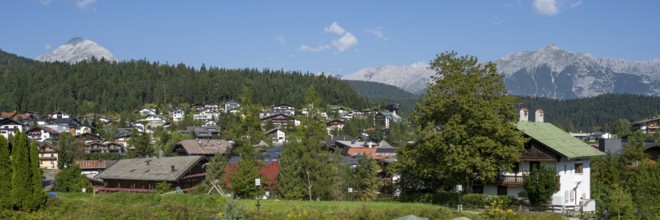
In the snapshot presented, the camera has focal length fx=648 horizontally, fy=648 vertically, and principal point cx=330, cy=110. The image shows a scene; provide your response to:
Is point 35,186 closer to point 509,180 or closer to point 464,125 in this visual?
A: point 464,125

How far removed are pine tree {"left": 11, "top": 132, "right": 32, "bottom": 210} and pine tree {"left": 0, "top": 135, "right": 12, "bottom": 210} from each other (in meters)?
0.25

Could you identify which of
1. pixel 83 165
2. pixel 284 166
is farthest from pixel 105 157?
pixel 284 166

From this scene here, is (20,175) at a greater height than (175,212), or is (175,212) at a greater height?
(20,175)

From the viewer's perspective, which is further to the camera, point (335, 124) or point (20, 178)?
point (335, 124)

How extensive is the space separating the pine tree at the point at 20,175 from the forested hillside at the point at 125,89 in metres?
138

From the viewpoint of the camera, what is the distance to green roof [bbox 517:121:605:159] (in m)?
39.6

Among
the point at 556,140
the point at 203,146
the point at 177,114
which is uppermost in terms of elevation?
the point at 177,114

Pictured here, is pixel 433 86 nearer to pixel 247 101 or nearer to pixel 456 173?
pixel 456 173

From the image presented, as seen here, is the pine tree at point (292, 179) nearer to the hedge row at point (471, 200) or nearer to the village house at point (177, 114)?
the hedge row at point (471, 200)

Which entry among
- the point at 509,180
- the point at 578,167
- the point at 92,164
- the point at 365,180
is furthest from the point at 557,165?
the point at 92,164

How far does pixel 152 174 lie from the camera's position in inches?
2165

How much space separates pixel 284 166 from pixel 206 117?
121146 millimetres

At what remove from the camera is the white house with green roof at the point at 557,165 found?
39.3 meters

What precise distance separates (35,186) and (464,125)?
2177cm
